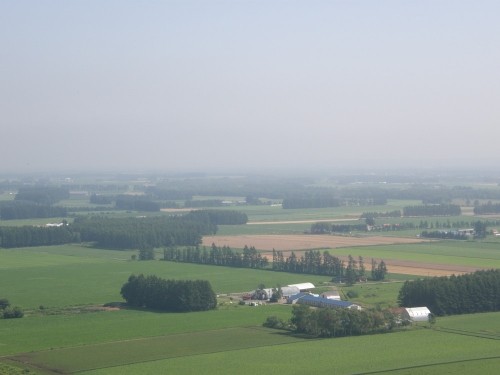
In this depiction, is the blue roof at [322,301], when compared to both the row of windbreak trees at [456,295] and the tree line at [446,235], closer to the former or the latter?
the row of windbreak trees at [456,295]

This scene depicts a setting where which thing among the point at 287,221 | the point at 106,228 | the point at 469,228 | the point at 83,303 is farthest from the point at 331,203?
the point at 83,303

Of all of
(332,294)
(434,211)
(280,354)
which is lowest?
(280,354)

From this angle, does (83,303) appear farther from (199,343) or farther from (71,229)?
(71,229)

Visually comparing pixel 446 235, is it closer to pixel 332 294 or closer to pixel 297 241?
pixel 297 241

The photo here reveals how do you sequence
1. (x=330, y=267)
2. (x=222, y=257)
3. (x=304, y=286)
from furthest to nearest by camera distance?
(x=222, y=257)
(x=330, y=267)
(x=304, y=286)

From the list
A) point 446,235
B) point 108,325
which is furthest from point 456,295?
point 446,235

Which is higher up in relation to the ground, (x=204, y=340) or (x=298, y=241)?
(x=298, y=241)

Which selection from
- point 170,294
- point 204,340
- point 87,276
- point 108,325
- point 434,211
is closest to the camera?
point 204,340

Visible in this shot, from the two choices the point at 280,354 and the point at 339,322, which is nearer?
the point at 280,354
